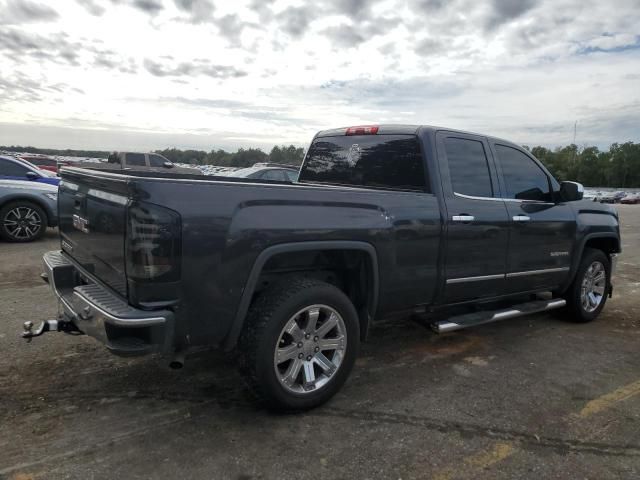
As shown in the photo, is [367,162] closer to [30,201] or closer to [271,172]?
[30,201]

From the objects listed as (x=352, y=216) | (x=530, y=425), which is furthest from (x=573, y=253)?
(x=352, y=216)

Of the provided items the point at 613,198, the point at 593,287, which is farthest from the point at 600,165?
the point at 593,287

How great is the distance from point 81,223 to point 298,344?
169 cm

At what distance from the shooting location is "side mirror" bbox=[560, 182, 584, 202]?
4996mm

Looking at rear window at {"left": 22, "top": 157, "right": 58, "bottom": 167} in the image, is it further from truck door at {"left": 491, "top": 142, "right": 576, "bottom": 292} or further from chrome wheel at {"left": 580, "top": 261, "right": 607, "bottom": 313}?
chrome wheel at {"left": 580, "top": 261, "right": 607, "bottom": 313}

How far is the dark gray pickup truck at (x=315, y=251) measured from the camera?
2.73 m

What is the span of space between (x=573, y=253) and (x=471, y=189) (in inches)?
67.4

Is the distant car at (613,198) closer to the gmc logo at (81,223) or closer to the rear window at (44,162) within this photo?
the rear window at (44,162)

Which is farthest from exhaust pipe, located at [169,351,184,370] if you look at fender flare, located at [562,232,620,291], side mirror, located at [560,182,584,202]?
fender flare, located at [562,232,620,291]

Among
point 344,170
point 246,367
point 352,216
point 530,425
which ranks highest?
point 344,170

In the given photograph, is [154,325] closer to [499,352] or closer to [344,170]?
[344,170]

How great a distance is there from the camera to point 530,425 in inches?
130

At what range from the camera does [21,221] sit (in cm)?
932

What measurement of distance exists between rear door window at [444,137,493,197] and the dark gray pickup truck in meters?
0.01
